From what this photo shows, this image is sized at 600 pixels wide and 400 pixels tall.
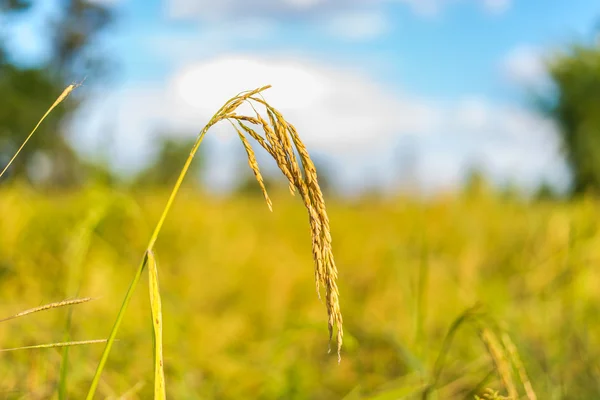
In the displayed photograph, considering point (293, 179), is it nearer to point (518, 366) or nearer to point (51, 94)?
point (518, 366)

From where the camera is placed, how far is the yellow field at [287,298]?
1434 millimetres

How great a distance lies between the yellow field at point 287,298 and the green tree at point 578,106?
11848mm

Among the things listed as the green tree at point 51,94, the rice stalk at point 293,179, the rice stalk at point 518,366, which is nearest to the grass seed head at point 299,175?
the rice stalk at point 293,179

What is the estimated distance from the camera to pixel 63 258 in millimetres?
2609

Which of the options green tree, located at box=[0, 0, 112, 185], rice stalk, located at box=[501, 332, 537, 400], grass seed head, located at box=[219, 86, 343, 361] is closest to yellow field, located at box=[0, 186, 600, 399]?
rice stalk, located at box=[501, 332, 537, 400]

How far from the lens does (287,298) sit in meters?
2.89

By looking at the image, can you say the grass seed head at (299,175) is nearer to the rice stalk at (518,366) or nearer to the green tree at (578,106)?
the rice stalk at (518,366)

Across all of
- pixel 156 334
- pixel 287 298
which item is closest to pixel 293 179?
pixel 156 334

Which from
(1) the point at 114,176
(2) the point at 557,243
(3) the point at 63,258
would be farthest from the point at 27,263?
(2) the point at 557,243

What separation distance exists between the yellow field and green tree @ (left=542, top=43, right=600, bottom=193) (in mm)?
11848

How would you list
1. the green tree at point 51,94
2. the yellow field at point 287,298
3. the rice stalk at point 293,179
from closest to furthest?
the rice stalk at point 293,179, the yellow field at point 287,298, the green tree at point 51,94

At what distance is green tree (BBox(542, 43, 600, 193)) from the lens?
15.2 meters

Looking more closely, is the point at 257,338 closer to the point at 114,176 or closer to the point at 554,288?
the point at 114,176

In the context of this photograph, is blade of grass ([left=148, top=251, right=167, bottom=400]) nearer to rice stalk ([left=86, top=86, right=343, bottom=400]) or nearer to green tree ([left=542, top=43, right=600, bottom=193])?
rice stalk ([left=86, top=86, right=343, bottom=400])
